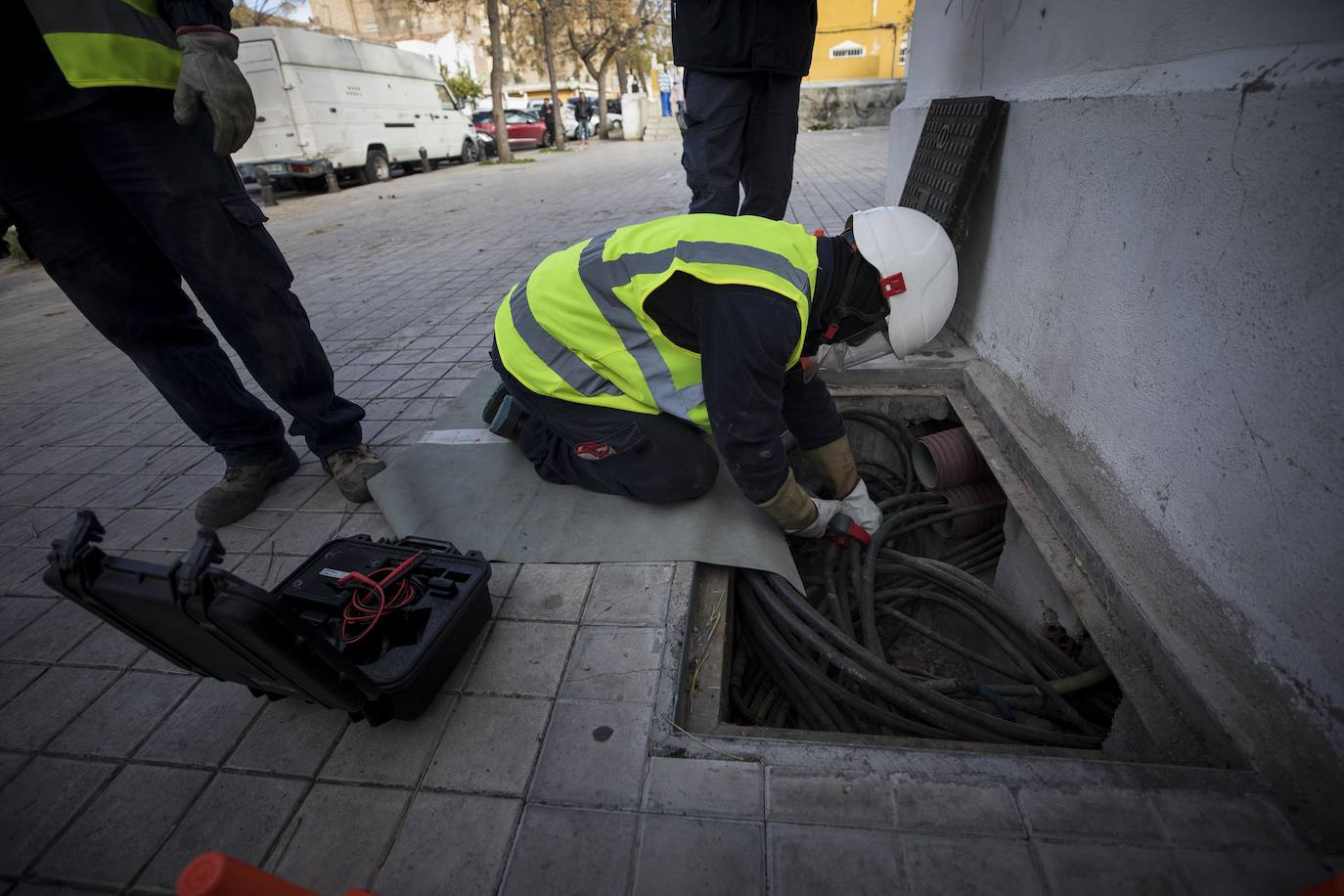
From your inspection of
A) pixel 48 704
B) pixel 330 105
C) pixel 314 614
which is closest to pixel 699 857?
pixel 314 614

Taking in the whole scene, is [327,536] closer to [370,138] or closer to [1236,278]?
[1236,278]

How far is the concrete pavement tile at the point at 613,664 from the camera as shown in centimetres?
161

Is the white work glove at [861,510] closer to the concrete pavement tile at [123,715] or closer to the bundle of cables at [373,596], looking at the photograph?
the bundle of cables at [373,596]

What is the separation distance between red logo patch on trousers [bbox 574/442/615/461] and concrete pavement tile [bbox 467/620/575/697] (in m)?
0.68

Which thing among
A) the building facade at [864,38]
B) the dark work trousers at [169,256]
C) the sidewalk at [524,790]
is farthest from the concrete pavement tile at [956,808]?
the building facade at [864,38]

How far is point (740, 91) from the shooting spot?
3.41 m

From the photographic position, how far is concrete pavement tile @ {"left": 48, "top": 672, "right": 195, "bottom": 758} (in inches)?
63.0

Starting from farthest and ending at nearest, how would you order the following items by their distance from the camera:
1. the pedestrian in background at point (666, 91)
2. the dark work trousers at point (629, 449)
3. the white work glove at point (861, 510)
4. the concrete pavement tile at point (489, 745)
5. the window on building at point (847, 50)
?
the pedestrian in background at point (666, 91)
the window on building at point (847, 50)
the white work glove at point (861, 510)
the dark work trousers at point (629, 449)
the concrete pavement tile at point (489, 745)

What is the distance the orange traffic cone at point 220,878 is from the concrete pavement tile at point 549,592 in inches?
43.6

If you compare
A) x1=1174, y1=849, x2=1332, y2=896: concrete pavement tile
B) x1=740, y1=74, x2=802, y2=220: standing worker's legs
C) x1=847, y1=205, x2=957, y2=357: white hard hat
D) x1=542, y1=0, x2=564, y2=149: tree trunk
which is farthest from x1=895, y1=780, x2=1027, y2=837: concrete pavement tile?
x1=542, y1=0, x2=564, y2=149: tree trunk

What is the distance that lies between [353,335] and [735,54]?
3.06 m

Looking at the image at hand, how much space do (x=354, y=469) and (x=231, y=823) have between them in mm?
1371

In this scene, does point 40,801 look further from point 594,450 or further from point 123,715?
point 594,450

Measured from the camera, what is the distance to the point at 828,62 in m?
21.6
